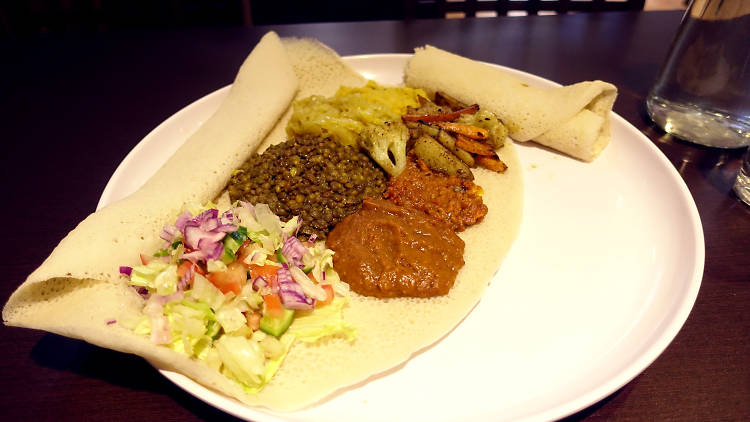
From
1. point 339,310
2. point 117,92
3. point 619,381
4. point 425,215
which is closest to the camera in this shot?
point 619,381

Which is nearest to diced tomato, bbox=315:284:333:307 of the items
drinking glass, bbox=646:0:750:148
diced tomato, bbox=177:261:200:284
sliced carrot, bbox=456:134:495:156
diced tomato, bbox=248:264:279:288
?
diced tomato, bbox=248:264:279:288

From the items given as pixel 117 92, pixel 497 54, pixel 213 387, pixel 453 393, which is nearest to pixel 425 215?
pixel 453 393

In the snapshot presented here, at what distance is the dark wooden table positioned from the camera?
1.95 m

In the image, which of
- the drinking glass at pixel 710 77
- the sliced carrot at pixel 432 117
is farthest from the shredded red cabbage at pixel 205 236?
the drinking glass at pixel 710 77

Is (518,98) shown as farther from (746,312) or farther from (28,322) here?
(28,322)

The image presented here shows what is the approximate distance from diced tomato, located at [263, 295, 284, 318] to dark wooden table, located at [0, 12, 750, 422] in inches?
18.2

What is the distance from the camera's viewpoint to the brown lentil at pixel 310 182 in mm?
2682

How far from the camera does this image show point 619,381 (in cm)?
178

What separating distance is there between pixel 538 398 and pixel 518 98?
2116mm

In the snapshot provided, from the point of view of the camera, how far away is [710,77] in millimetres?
2973

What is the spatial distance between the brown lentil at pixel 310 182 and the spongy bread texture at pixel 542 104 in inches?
41.4

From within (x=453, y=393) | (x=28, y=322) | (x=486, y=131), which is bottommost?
(x=453, y=393)

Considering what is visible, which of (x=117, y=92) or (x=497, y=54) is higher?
(x=497, y=54)

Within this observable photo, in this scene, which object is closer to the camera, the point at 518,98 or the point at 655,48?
the point at 518,98
